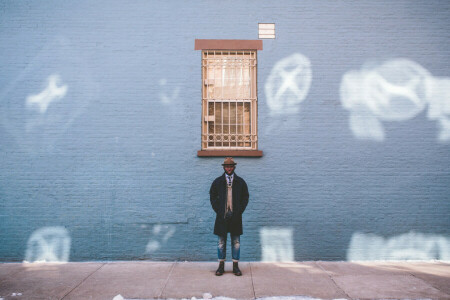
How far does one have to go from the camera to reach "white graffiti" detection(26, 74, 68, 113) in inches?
242

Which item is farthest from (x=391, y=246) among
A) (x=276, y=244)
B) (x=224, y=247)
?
(x=224, y=247)

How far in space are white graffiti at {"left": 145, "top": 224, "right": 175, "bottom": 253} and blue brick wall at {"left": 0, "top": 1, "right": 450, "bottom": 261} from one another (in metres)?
0.02

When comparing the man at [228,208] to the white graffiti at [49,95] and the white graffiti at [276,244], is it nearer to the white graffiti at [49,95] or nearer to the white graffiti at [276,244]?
the white graffiti at [276,244]

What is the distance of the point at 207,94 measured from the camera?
6.38m

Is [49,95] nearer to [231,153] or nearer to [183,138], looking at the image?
[183,138]

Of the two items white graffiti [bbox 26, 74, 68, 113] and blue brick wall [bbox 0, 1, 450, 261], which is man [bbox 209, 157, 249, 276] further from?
white graffiti [bbox 26, 74, 68, 113]

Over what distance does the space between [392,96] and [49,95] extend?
21.2 feet

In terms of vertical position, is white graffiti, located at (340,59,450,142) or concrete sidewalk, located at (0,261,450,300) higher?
white graffiti, located at (340,59,450,142)

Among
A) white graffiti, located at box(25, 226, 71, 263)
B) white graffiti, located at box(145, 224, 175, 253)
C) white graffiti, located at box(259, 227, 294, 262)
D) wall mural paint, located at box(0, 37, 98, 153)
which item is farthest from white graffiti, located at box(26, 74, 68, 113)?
white graffiti, located at box(259, 227, 294, 262)

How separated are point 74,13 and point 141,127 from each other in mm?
2551

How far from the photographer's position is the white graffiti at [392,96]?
6188 millimetres

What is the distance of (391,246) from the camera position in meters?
6.04

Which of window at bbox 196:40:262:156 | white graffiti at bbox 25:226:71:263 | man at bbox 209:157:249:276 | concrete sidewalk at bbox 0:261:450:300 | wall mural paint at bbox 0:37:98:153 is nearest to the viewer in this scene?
concrete sidewalk at bbox 0:261:450:300

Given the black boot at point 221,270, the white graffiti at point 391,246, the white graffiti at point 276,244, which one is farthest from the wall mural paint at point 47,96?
the white graffiti at point 391,246
